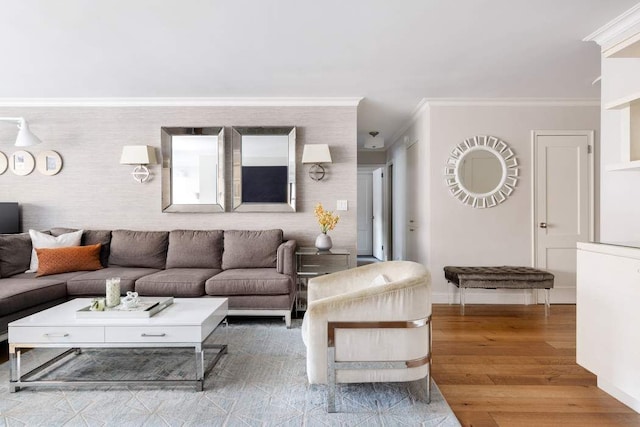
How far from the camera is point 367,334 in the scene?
184 cm

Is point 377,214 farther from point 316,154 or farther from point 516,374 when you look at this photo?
point 516,374

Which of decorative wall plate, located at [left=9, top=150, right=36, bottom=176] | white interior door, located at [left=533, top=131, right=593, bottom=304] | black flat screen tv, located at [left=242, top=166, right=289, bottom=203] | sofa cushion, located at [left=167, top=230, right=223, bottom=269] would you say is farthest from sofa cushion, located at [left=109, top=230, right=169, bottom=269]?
white interior door, located at [left=533, top=131, right=593, bottom=304]

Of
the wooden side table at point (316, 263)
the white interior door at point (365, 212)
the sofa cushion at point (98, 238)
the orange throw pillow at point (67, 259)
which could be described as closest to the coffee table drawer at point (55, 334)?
the orange throw pillow at point (67, 259)

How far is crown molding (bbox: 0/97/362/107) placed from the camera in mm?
3994

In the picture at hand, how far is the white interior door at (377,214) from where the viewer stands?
24.4 ft

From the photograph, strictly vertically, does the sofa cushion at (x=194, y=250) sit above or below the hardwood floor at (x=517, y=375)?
above

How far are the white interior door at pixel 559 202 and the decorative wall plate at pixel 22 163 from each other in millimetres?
5808

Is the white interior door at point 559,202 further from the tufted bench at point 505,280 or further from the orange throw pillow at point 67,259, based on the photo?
the orange throw pillow at point 67,259

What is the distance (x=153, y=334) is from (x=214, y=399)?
20.1 inches

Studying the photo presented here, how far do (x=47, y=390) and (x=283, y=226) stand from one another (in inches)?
97.8

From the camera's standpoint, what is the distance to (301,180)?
404 cm

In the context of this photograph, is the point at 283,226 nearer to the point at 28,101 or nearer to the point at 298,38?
the point at 298,38

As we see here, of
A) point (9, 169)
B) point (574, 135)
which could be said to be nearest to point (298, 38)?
point (574, 135)

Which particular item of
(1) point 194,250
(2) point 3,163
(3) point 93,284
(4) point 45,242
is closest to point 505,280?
(1) point 194,250
